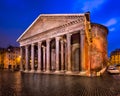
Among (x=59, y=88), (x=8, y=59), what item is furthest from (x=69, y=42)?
(x=8, y=59)

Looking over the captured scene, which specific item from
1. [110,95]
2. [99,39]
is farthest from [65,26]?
[110,95]

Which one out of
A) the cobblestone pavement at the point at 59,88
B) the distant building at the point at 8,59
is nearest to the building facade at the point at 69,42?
the cobblestone pavement at the point at 59,88

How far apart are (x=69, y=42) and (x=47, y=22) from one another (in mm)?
8337

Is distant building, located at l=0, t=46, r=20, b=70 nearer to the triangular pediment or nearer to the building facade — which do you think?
the building facade

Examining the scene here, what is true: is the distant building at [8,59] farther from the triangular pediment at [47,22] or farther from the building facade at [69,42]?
the triangular pediment at [47,22]

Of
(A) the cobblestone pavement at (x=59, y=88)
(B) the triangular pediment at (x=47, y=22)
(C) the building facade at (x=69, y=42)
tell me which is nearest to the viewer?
(A) the cobblestone pavement at (x=59, y=88)

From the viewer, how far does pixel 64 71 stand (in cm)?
3284

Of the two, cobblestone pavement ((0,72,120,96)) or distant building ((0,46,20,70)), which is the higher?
distant building ((0,46,20,70))

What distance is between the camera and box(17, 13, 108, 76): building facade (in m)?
29.2

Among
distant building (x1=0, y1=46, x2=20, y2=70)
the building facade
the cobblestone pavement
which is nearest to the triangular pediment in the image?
the building facade

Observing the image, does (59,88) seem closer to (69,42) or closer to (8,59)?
(69,42)

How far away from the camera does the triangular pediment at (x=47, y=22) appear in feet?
105

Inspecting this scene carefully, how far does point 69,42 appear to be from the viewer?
31.8 meters

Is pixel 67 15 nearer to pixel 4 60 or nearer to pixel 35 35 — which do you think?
pixel 35 35
